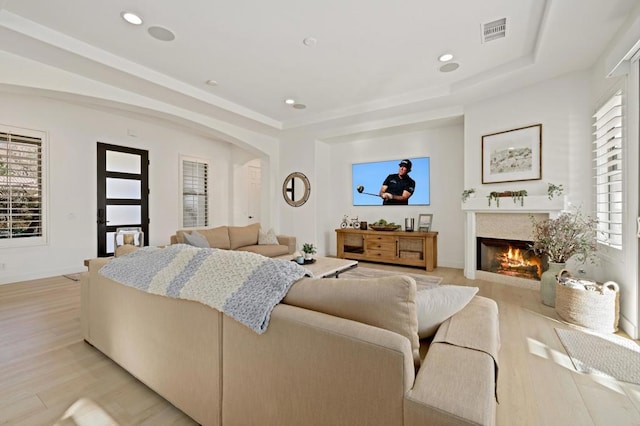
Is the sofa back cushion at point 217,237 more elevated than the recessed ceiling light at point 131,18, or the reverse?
the recessed ceiling light at point 131,18

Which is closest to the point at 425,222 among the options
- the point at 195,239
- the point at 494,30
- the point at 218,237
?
the point at 494,30

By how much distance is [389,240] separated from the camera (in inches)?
213

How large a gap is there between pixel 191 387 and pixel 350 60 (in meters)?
3.50

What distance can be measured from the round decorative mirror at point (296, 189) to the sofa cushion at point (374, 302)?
201 inches

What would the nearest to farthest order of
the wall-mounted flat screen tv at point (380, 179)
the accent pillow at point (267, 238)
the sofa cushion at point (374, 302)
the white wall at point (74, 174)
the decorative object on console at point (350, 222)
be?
1. the sofa cushion at point (374, 302)
2. the white wall at point (74, 174)
3. the accent pillow at point (267, 238)
4. the wall-mounted flat screen tv at point (380, 179)
5. the decorative object on console at point (350, 222)

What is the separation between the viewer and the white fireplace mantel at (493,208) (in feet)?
11.9

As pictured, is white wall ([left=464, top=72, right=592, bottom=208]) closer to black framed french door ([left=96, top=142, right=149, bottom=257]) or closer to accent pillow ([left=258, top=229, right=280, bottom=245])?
accent pillow ([left=258, top=229, right=280, bottom=245])

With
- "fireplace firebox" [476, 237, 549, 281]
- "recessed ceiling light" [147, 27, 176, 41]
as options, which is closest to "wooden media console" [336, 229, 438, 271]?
"fireplace firebox" [476, 237, 549, 281]

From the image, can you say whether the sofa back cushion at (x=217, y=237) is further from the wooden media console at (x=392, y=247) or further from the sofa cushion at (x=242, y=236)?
the wooden media console at (x=392, y=247)

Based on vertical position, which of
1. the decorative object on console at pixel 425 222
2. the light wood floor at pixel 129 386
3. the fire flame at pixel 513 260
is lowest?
the light wood floor at pixel 129 386

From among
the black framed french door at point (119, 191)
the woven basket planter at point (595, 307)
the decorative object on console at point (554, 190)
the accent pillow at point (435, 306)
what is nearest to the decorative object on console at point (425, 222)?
the decorative object on console at point (554, 190)

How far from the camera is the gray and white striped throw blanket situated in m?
1.22

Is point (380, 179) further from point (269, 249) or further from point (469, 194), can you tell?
point (269, 249)

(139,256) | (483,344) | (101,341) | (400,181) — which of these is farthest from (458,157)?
(101,341)
